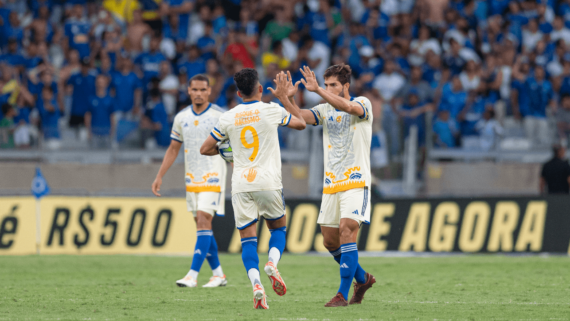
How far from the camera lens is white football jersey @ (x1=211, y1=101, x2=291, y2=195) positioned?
24.2 feet

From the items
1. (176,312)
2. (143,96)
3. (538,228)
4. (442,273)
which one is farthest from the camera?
(143,96)

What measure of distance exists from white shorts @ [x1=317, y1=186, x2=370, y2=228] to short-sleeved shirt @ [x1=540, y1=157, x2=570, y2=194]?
8689mm

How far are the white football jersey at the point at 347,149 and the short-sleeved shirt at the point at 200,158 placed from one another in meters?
2.30

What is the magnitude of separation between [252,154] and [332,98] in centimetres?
97

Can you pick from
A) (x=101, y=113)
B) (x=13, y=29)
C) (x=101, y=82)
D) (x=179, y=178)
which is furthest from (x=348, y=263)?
(x=13, y=29)

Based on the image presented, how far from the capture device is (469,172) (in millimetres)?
15445

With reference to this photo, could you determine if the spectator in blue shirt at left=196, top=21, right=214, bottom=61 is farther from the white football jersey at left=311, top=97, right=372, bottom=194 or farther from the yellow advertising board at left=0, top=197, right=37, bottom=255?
the white football jersey at left=311, top=97, right=372, bottom=194

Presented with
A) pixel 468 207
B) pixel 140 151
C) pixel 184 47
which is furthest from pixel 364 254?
pixel 184 47

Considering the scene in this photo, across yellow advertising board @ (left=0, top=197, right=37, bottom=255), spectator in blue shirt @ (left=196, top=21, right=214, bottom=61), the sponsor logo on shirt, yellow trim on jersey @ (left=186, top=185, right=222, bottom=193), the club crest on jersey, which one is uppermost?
spectator in blue shirt @ (left=196, top=21, right=214, bottom=61)

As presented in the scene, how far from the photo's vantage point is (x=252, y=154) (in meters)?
7.44

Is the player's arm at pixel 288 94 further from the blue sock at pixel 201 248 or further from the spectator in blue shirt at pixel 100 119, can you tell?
the spectator in blue shirt at pixel 100 119

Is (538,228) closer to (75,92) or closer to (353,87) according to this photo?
(353,87)

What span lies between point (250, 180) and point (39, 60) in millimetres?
11363

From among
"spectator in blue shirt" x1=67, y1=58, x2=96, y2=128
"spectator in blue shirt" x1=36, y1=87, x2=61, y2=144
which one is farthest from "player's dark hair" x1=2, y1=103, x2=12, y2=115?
"spectator in blue shirt" x1=67, y1=58, x2=96, y2=128
